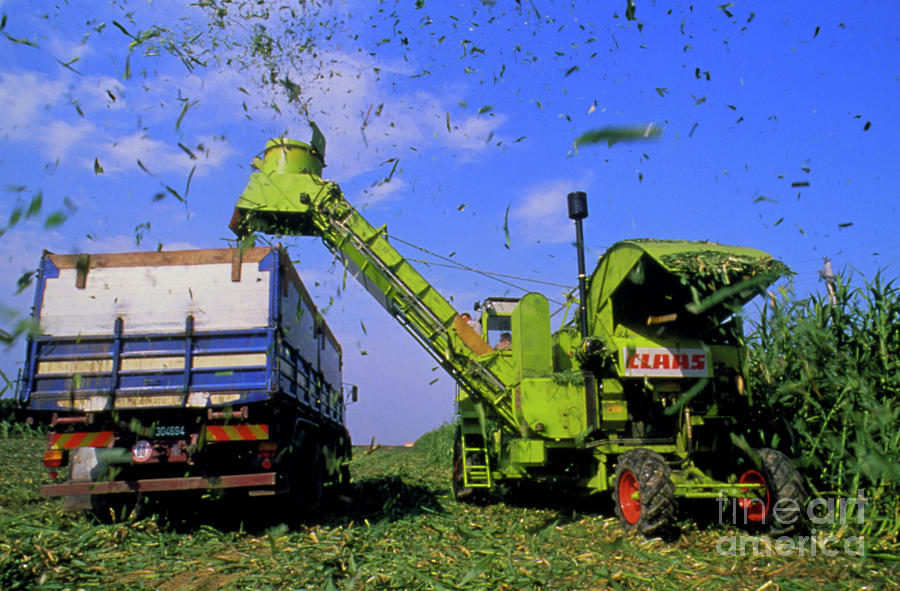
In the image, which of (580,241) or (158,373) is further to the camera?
(580,241)

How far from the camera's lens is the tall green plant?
18.8ft

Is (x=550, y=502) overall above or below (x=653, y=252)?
below

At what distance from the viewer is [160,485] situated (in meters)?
6.73

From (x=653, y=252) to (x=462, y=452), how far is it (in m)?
4.96

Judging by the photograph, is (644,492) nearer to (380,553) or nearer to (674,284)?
(674,284)

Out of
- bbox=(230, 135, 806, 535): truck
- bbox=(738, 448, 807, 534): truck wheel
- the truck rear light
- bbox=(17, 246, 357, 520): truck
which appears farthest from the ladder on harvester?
the truck rear light

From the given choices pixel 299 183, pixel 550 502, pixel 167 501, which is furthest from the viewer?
pixel 550 502

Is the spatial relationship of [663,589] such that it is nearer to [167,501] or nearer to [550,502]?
[550,502]

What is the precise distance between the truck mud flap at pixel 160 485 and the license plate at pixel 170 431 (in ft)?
1.53

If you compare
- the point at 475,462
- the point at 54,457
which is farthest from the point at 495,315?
the point at 54,457

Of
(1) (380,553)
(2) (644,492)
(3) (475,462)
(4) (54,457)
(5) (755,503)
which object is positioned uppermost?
(4) (54,457)

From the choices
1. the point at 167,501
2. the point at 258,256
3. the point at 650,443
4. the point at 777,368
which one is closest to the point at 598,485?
the point at 650,443

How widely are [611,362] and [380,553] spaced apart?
134 inches

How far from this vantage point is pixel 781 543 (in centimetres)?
579
